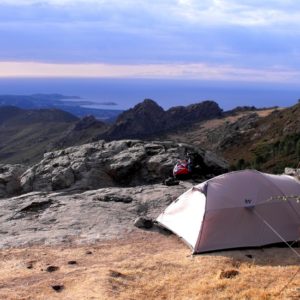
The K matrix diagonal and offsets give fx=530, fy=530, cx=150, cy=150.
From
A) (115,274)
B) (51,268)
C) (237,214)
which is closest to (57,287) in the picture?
(115,274)

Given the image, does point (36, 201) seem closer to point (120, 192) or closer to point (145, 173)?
point (120, 192)

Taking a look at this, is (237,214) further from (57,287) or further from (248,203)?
(57,287)

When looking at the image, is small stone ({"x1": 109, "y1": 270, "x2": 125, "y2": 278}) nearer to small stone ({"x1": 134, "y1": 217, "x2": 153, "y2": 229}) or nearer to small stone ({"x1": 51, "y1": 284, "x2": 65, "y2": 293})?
small stone ({"x1": 51, "y1": 284, "x2": 65, "y2": 293})

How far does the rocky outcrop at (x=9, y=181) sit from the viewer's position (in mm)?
25938

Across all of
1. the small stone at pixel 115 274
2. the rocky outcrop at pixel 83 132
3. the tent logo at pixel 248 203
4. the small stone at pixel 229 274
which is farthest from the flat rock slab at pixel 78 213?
the rocky outcrop at pixel 83 132

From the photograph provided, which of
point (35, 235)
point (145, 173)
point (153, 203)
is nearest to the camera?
point (35, 235)

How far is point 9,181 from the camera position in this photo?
26500 millimetres

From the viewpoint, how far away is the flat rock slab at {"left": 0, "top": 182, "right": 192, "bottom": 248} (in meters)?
17.0

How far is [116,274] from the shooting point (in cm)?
1292

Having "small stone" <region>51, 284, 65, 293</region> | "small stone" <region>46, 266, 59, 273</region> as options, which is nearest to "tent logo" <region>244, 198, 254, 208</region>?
"small stone" <region>46, 266, 59, 273</region>

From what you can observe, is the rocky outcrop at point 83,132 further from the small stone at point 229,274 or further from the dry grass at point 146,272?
the small stone at point 229,274

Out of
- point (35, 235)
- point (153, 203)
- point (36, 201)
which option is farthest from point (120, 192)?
point (35, 235)

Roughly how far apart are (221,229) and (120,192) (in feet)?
23.1

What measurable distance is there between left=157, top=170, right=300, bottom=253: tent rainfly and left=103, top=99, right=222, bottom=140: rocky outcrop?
13996cm
